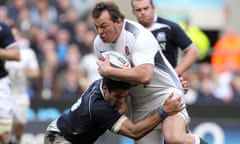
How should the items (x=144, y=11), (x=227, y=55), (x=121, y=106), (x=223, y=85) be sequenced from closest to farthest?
(x=121, y=106)
(x=144, y=11)
(x=223, y=85)
(x=227, y=55)

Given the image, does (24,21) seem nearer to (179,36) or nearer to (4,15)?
(4,15)

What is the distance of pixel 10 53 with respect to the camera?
11.1 metres

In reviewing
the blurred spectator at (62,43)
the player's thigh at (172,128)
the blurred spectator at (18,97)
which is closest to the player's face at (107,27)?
the player's thigh at (172,128)

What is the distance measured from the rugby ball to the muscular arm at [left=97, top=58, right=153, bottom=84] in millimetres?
54

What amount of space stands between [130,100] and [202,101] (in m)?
6.51

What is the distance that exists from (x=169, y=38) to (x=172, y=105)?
2.39 metres

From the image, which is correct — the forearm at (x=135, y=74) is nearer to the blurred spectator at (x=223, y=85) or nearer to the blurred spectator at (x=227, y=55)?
the blurred spectator at (x=223, y=85)

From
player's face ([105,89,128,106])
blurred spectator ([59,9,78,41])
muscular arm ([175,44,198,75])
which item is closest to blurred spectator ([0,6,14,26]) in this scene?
blurred spectator ([59,9,78,41])

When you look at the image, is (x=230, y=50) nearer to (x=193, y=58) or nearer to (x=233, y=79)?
(x=233, y=79)

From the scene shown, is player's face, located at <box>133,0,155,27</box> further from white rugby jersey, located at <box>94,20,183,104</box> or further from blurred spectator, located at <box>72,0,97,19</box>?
blurred spectator, located at <box>72,0,97,19</box>

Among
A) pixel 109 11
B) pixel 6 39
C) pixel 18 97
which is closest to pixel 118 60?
pixel 109 11

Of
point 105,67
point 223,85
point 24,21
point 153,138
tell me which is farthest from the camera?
point 24,21

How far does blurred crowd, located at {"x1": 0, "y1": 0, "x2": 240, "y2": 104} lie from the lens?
16156 mm

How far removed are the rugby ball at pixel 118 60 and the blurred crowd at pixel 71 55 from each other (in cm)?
665
